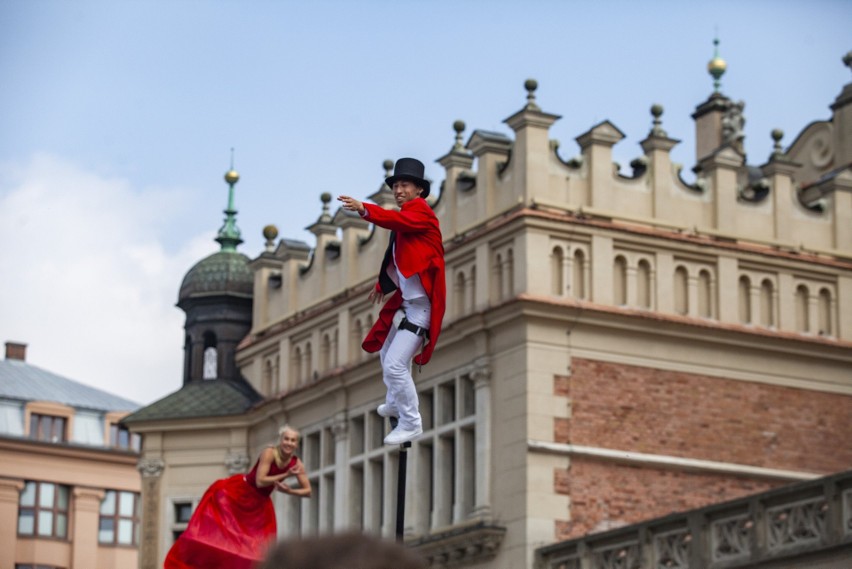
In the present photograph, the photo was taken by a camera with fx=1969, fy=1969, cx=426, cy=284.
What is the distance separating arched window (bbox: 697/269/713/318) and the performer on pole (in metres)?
21.0

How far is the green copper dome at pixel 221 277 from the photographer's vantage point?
40688mm

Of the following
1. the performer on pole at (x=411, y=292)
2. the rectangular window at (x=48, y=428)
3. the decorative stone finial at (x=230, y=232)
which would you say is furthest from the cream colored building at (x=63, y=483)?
the performer on pole at (x=411, y=292)

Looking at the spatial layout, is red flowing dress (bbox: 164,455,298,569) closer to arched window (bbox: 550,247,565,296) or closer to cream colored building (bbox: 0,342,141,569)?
arched window (bbox: 550,247,565,296)

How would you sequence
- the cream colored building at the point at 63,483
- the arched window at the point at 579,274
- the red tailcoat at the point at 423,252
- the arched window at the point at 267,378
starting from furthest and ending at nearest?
1. the cream colored building at the point at 63,483
2. the arched window at the point at 267,378
3. the arched window at the point at 579,274
4. the red tailcoat at the point at 423,252

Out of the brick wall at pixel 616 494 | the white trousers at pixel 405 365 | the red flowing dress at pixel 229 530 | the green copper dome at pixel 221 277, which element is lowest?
the red flowing dress at pixel 229 530

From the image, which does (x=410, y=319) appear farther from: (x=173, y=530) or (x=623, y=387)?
(x=173, y=530)

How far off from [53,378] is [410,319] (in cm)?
5741

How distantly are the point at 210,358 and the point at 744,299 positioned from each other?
44.3 feet

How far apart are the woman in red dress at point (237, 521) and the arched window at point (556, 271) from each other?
1822 centimetres

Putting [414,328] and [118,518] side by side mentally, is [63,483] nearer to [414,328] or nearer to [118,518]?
[118,518]

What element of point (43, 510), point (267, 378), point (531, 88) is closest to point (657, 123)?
point (531, 88)

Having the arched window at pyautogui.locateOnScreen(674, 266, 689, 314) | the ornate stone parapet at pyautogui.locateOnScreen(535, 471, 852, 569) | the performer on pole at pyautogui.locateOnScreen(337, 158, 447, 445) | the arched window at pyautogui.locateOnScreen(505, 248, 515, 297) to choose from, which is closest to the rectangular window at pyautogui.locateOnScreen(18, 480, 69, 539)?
the arched window at pyautogui.locateOnScreen(505, 248, 515, 297)

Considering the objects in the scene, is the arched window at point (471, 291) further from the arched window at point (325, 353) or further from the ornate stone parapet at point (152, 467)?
the ornate stone parapet at point (152, 467)

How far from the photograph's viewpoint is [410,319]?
10414 mm
